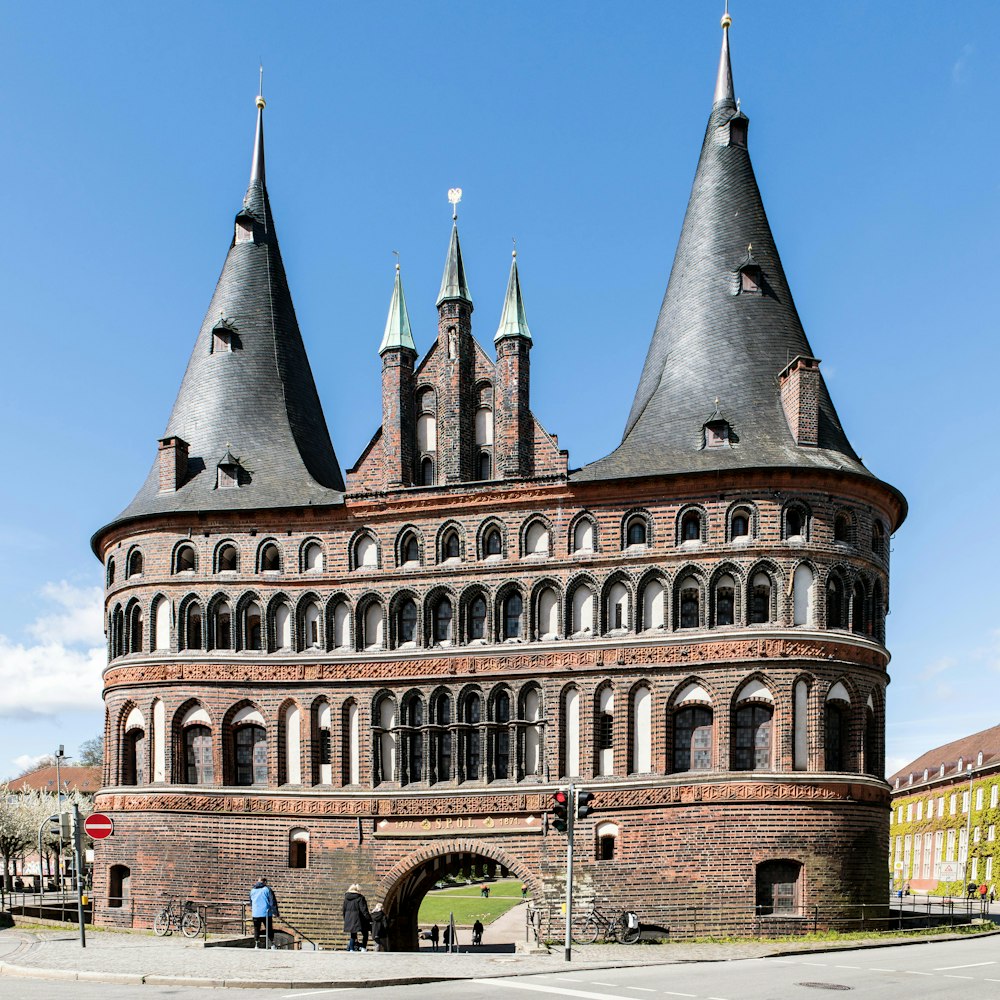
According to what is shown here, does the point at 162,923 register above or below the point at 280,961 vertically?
below

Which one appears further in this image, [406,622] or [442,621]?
[406,622]

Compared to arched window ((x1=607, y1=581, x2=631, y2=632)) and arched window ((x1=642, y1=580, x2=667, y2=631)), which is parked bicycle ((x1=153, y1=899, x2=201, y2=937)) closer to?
arched window ((x1=607, y1=581, x2=631, y2=632))

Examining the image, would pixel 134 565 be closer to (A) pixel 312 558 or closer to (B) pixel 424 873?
(A) pixel 312 558

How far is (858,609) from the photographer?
33.5m

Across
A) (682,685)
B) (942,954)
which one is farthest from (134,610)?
(942,954)

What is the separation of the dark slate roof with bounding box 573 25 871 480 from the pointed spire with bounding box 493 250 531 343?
3895 mm

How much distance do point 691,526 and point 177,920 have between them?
1571cm

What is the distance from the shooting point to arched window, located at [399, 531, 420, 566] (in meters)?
35.3

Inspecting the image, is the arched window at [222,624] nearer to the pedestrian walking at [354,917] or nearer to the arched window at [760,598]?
the pedestrian walking at [354,917]

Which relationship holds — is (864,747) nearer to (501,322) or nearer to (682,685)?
(682,685)

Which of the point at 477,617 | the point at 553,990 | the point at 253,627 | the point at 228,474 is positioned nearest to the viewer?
the point at 553,990

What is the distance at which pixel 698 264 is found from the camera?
38.0 meters

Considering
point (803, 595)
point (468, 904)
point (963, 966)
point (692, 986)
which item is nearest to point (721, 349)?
point (803, 595)

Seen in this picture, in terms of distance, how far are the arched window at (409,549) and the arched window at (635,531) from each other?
5.49 m
